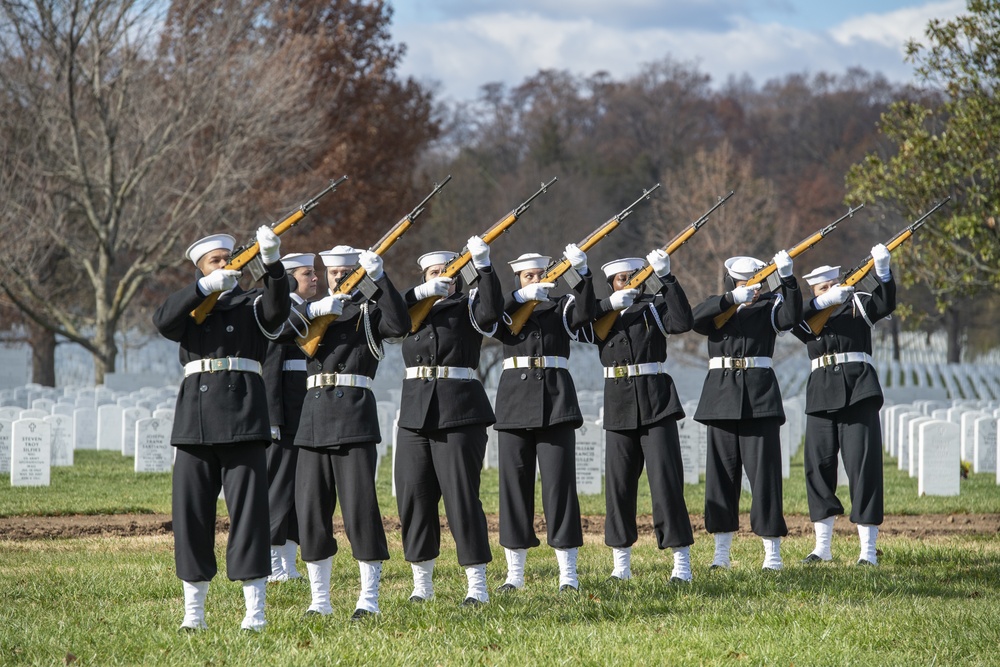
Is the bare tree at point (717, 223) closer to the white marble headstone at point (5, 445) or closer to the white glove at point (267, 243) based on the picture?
the white marble headstone at point (5, 445)

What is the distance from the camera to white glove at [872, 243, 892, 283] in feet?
30.8

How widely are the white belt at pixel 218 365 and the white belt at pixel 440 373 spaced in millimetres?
1182

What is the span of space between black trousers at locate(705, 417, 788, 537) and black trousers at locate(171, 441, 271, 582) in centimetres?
353

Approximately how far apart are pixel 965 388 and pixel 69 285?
967 inches

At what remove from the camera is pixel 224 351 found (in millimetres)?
6801

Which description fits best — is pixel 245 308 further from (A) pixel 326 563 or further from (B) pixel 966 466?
(B) pixel 966 466

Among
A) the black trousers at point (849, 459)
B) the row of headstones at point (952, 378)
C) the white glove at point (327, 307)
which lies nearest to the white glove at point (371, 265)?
the white glove at point (327, 307)

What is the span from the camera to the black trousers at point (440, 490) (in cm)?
741

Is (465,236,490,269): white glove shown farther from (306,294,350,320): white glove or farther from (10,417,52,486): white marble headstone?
(10,417,52,486): white marble headstone

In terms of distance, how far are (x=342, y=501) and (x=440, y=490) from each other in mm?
677

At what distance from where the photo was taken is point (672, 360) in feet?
127

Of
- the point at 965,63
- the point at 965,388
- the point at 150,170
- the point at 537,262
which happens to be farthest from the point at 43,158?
the point at 965,388

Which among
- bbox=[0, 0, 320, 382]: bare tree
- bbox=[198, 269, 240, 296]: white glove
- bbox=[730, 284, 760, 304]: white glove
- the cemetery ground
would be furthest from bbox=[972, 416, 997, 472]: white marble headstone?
bbox=[0, 0, 320, 382]: bare tree

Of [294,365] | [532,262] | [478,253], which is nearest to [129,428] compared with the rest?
[294,365]
